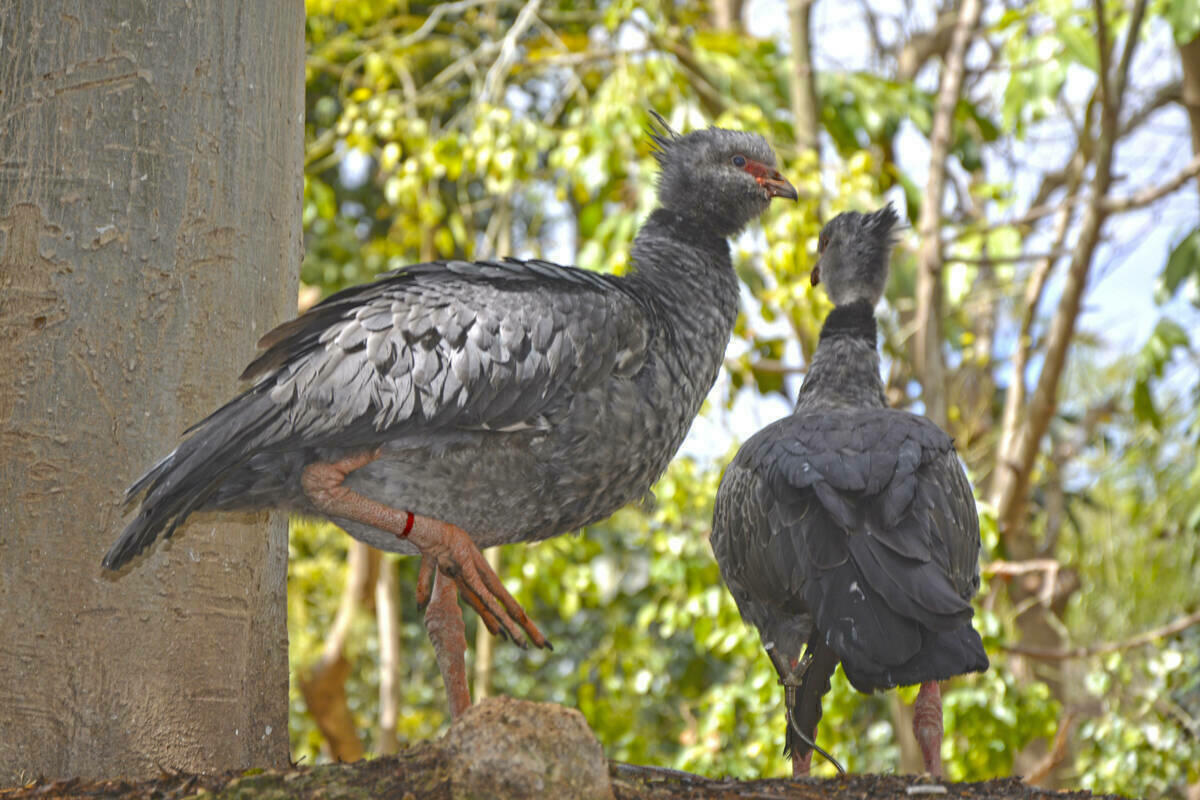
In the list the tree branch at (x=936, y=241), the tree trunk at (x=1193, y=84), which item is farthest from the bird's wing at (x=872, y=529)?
the tree trunk at (x=1193, y=84)

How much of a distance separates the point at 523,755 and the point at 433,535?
83 centimetres

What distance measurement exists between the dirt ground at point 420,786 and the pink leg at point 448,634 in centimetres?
58

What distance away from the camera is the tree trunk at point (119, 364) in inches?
111

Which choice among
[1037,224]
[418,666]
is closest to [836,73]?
[1037,224]

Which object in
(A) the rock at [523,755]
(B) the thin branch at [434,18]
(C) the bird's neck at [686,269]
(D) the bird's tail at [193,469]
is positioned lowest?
(A) the rock at [523,755]

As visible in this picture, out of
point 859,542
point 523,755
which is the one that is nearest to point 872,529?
point 859,542

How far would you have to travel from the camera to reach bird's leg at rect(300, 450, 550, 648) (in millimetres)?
2945

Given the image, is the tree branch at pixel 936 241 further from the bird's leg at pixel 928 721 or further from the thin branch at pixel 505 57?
the bird's leg at pixel 928 721

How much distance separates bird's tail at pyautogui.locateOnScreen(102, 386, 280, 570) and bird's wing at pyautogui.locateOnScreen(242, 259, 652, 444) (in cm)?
6

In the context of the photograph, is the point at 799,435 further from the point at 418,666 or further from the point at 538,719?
the point at 418,666

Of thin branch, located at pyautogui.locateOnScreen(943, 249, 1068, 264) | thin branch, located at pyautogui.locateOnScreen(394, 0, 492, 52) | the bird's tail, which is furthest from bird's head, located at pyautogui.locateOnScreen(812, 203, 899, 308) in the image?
thin branch, located at pyautogui.locateOnScreen(394, 0, 492, 52)

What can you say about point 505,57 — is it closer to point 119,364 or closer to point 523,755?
point 119,364

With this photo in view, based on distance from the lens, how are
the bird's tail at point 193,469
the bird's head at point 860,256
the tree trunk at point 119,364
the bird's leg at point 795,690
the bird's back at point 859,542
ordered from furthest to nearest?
the bird's head at point 860,256
the bird's leg at point 795,690
the bird's back at point 859,542
the tree trunk at point 119,364
the bird's tail at point 193,469

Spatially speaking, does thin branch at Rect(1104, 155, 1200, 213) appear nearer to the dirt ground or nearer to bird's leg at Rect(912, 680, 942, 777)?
bird's leg at Rect(912, 680, 942, 777)
